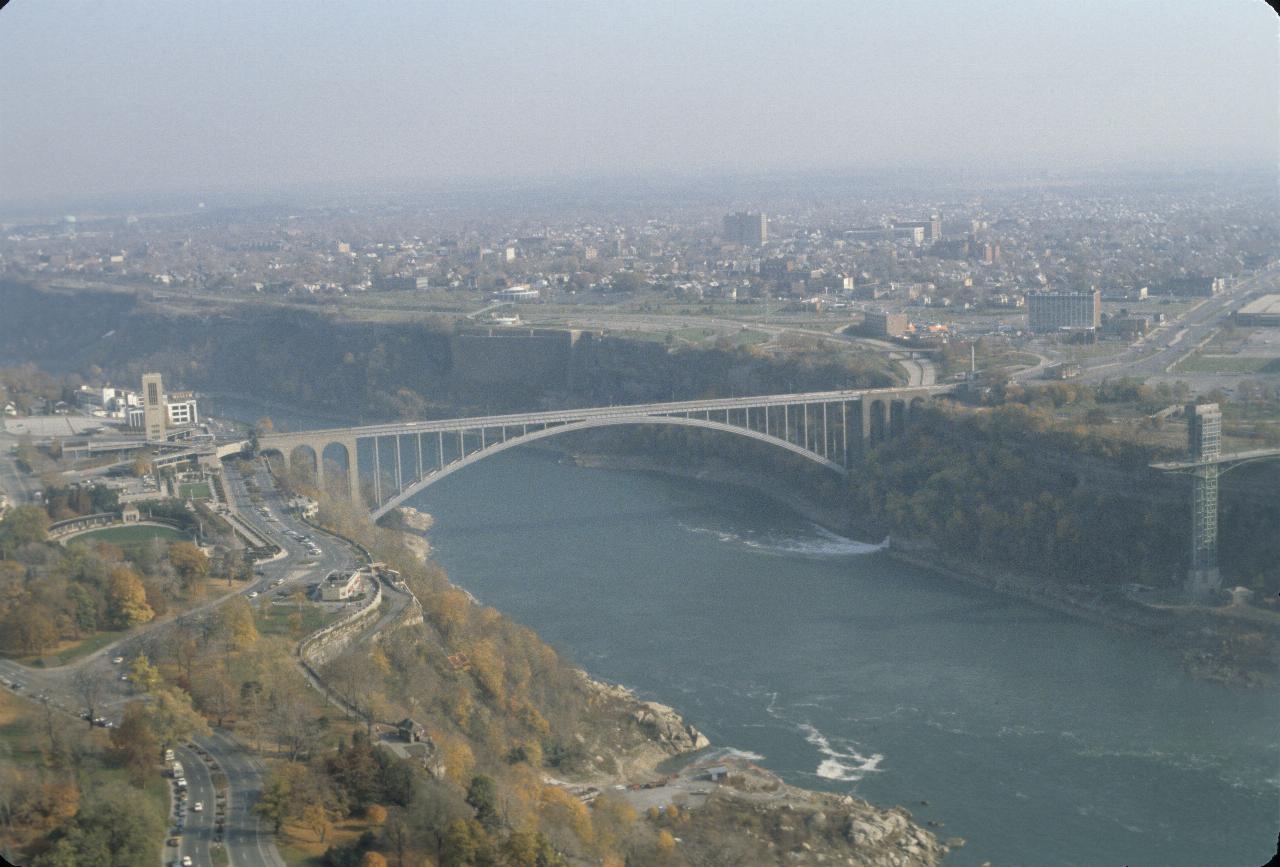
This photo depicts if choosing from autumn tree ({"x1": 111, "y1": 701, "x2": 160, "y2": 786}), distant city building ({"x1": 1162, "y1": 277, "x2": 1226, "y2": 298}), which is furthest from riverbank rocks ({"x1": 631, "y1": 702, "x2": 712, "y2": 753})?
distant city building ({"x1": 1162, "y1": 277, "x2": 1226, "y2": 298})

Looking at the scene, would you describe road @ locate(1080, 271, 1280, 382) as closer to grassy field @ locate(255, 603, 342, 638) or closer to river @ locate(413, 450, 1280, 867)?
river @ locate(413, 450, 1280, 867)

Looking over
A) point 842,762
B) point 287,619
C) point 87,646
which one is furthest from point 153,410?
point 842,762

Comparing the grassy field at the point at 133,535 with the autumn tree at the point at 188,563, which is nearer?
the autumn tree at the point at 188,563

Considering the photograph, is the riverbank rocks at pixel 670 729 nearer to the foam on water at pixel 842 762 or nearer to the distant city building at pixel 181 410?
the foam on water at pixel 842 762

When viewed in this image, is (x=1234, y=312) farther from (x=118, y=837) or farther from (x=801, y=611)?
(x=118, y=837)

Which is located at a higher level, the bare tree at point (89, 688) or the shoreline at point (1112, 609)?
the bare tree at point (89, 688)

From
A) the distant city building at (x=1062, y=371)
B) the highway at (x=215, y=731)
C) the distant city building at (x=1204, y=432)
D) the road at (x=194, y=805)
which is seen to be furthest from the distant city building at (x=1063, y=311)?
the road at (x=194, y=805)
